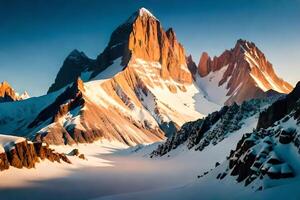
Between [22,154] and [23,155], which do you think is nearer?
[22,154]

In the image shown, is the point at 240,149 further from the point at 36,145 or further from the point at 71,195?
the point at 36,145

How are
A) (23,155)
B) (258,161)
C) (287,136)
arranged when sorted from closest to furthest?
1. (258,161)
2. (287,136)
3. (23,155)

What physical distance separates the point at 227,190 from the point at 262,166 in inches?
206

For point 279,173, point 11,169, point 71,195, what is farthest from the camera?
point 11,169

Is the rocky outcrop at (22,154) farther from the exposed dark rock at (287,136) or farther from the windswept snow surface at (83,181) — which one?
the exposed dark rock at (287,136)

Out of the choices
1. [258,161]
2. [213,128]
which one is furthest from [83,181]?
[213,128]

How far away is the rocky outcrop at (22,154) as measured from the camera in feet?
297

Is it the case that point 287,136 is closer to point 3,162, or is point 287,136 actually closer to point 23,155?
point 3,162

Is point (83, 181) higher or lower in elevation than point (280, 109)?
lower

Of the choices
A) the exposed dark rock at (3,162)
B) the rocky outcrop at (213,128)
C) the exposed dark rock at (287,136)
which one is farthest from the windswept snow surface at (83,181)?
the exposed dark rock at (287,136)

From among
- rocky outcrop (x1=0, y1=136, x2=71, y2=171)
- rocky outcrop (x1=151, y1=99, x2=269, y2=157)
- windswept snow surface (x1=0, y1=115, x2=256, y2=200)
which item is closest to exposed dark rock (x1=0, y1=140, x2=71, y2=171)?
rocky outcrop (x1=0, y1=136, x2=71, y2=171)

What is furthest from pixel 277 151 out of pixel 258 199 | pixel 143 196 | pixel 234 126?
pixel 234 126

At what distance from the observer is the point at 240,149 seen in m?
59.5

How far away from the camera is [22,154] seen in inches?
3777
